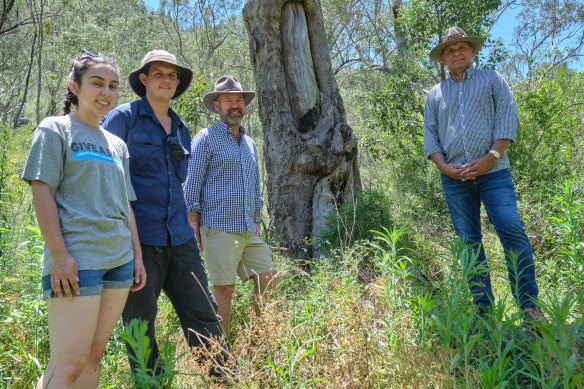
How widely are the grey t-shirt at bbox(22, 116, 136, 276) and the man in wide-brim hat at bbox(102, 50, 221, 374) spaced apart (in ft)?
1.29

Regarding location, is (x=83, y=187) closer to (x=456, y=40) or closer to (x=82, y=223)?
(x=82, y=223)

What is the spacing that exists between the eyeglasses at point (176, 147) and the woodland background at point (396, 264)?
3.54ft

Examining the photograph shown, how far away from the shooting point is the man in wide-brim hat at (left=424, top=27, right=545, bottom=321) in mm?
3423

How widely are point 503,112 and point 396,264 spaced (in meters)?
1.65

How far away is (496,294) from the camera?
445 centimetres

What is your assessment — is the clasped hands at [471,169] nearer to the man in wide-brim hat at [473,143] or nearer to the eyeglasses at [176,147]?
the man in wide-brim hat at [473,143]

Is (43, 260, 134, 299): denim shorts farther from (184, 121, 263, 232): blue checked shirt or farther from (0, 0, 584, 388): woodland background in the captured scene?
(184, 121, 263, 232): blue checked shirt

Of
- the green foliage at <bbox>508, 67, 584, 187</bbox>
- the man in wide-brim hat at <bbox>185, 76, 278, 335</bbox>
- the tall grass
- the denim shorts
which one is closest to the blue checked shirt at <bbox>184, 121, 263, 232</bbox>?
the man in wide-brim hat at <bbox>185, 76, 278, 335</bbox>

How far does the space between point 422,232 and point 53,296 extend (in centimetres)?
537

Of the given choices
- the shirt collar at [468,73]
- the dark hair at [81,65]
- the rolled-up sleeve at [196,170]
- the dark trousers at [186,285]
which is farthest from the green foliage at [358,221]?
the dark hair at [81,65]

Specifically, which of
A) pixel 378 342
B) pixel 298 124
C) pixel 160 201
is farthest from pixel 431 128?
pixel 160 201

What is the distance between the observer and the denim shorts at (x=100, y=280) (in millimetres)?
2072

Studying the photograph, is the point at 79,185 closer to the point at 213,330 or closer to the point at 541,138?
the point at 213,330

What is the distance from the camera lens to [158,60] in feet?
9.55
